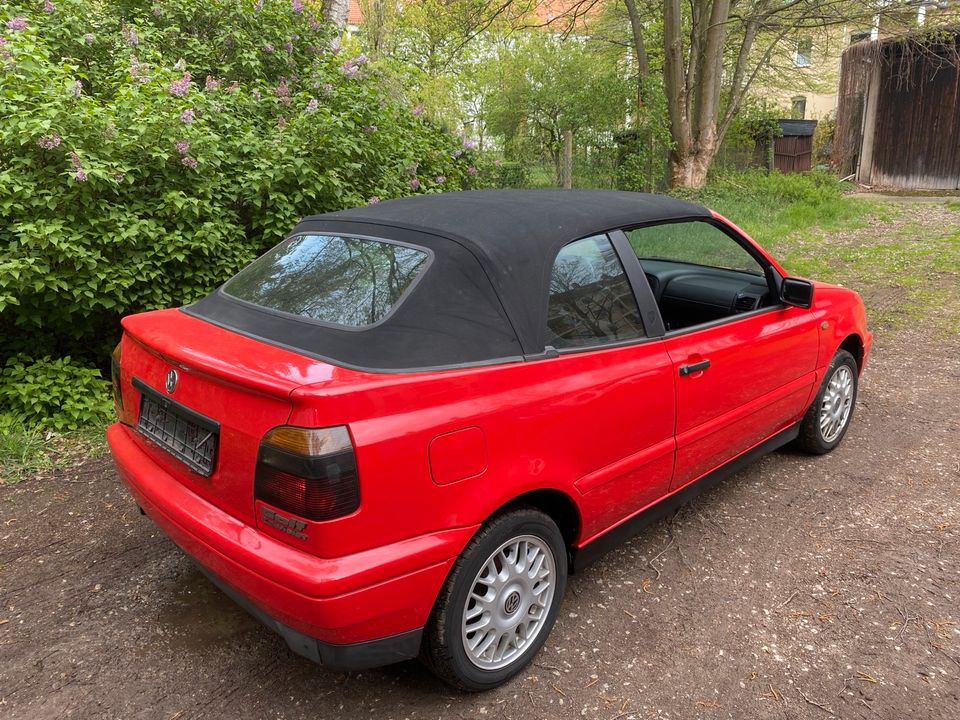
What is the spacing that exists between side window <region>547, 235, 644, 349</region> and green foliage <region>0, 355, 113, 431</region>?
3414mm

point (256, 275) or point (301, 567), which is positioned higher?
point (256, 275)

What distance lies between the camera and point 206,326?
265 centimetres

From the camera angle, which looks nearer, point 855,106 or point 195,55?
point 195,55

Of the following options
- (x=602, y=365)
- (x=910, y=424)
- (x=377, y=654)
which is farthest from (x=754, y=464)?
(x=377, y=654)

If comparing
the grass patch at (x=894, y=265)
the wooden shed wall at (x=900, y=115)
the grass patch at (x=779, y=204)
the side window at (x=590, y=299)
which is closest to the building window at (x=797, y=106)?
the wooden shed wall at (x=900, y=115)

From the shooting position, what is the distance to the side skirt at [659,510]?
2.83m

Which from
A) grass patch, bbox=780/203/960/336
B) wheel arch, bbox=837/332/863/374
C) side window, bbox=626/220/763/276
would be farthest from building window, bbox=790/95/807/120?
side window, bbox=626/220/763/276

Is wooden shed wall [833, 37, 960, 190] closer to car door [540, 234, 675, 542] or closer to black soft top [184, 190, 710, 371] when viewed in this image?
car door [540, 234, 675, 542]

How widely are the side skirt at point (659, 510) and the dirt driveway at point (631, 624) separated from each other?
28 cm

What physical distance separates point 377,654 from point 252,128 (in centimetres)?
456

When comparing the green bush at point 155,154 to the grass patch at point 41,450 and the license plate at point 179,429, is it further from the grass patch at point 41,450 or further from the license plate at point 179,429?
the license plate at point 179,429

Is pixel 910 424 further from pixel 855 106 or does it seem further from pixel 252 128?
pixel 855 106

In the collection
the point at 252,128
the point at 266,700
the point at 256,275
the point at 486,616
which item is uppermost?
the point at 252,128

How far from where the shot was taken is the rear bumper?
199 cm
